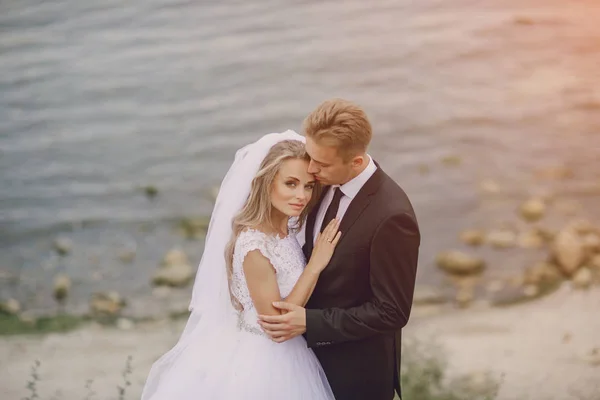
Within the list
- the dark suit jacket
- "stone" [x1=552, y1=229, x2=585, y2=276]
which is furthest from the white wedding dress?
"stone" [x1=552, y1=229, x2=585, y2=276]

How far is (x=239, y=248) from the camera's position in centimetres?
232

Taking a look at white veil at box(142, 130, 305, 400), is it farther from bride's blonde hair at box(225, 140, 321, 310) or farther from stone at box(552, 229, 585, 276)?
stone at box(552, 229, 585, 276)

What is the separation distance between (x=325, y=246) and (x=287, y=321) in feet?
0.82

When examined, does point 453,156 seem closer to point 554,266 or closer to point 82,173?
point 554,266

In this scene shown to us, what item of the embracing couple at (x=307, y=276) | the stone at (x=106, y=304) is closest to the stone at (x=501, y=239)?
the embracing couple at (x=307, y=276)

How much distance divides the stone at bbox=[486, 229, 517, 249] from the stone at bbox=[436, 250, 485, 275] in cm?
10

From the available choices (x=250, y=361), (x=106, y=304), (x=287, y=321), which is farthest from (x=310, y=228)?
(x=106, y=304)

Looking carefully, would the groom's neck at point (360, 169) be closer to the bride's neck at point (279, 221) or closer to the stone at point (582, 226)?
the bride's neck at point (279, 221)

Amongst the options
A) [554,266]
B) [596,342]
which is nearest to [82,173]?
[554,266]

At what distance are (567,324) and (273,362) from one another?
1.91m

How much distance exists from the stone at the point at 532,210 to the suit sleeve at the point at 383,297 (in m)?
1.60

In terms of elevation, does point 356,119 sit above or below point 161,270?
above

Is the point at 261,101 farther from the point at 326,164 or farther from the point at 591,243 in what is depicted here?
the point at 591,243

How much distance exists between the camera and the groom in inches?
87.1
